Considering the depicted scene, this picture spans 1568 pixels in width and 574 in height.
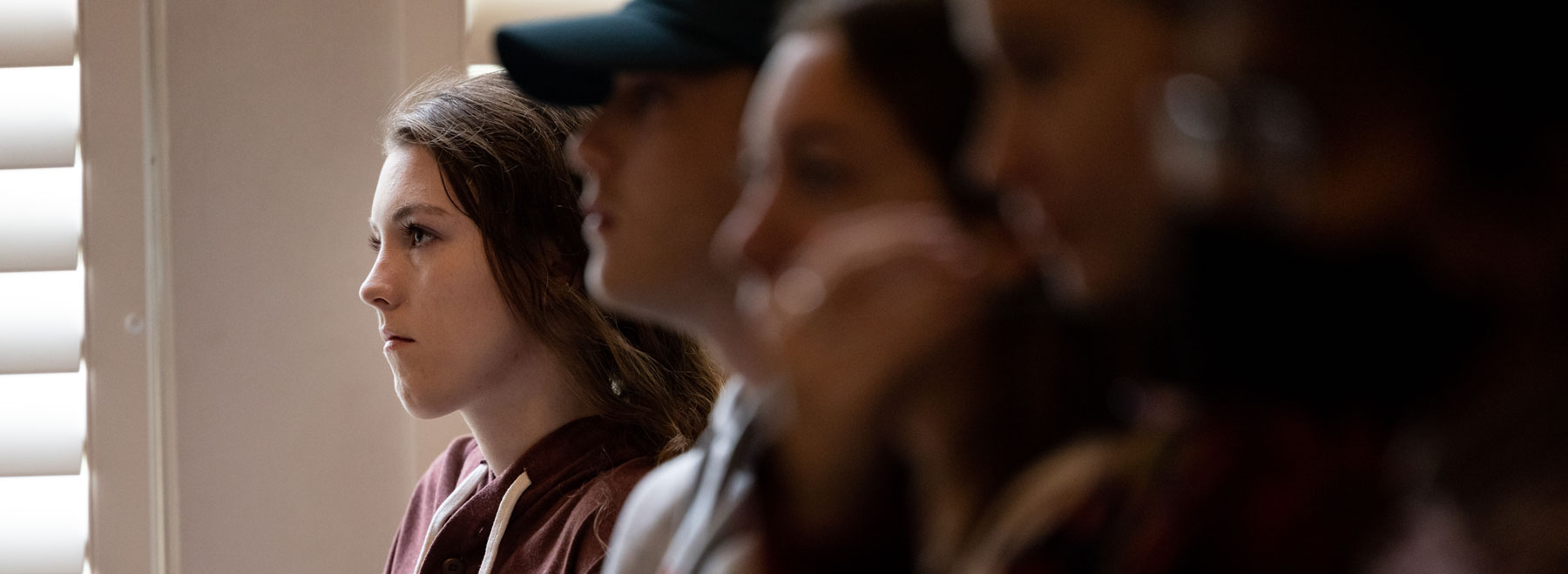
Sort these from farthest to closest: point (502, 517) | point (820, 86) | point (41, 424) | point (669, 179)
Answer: point (41, 424) → point (502, 517) → point (669, 179) → point (820, 86)

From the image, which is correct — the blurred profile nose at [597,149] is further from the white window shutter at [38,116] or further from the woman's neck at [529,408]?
the white window shutter at [38,116]

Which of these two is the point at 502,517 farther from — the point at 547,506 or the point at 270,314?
the point at 270,314

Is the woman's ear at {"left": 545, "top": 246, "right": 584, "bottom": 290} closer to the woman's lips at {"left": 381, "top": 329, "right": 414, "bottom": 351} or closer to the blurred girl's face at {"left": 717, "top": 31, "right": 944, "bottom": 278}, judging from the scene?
the woman's lips at {"left": 381, "top": 329, "right": 414, "bottom": 351}

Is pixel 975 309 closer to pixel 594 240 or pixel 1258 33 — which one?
pixel 1258 33

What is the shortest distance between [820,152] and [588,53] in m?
0.27

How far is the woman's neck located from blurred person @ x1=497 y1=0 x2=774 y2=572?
487 mm

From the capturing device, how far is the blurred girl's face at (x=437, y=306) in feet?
3.70

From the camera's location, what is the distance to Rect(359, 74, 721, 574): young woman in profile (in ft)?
3.67

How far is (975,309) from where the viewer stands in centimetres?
31

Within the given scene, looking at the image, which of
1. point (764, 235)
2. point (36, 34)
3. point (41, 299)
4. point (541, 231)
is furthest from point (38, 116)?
point (764, 235)

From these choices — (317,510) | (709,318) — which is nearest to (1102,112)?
(709,318)

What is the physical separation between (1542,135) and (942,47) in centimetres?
20

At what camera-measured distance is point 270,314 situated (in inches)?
56.8

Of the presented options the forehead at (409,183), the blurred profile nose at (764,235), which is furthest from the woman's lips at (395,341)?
the blurred profile nose at (764,235)
